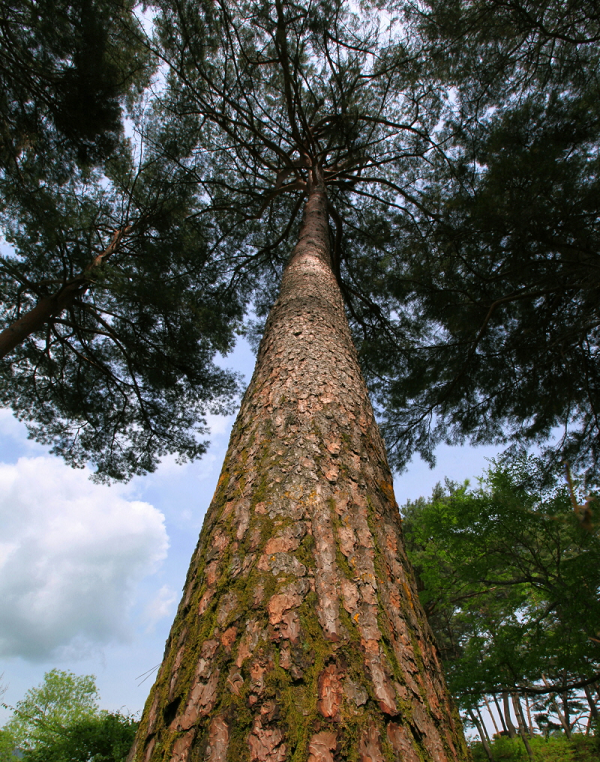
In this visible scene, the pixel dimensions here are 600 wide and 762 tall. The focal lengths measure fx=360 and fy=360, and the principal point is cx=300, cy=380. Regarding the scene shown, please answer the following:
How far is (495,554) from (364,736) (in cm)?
591

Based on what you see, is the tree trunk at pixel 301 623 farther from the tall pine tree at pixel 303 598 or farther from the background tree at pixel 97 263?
the background tree at pixel 97 263

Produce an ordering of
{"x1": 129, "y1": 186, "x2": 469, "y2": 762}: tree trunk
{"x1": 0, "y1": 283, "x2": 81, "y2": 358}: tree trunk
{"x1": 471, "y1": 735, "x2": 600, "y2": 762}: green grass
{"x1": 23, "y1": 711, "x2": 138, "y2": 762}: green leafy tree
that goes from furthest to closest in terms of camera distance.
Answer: {"x1": 471, "y1": 735, "x2": 600, "y2": 762}: green grass < {"x1": 23, "y1": 711, "x2": 138, "y2": 762}: green leafy tree < {"x1": 0, "y1": 283, "x2": 81, "y2": 358}: tree trunk < {"x1": 129, "y1": 186, "x2": 469, "y2": 762}: tree trunk

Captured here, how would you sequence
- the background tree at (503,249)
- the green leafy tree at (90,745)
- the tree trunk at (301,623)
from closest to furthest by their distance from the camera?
1. the tree trunk at (301,623)
2. the background tree at (503,249)
3. the green leafy tree at (90,745)

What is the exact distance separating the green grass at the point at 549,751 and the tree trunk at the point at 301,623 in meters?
10.6

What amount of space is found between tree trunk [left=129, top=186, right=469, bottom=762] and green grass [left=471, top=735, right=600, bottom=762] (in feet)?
34.7

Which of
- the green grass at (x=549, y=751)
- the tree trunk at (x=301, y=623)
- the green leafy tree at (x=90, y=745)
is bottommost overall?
the green grass at (x=549, y=751)

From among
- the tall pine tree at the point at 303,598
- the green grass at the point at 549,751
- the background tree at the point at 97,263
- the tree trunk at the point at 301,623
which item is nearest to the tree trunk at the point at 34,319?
the background tree at the point at 97,263

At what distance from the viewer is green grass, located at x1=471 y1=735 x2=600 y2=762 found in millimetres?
8672

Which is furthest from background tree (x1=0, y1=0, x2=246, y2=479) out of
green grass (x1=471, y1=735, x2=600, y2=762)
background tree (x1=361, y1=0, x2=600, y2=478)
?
green grass (x1=471, y1=735, x2=600, y2=762)

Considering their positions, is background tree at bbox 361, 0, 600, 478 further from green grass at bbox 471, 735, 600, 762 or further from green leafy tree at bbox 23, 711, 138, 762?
green grass at bbox 471, 735, 600, 762

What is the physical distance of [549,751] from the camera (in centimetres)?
1080

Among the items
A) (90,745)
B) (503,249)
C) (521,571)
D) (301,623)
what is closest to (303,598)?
(301,623)

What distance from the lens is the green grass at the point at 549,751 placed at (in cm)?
867

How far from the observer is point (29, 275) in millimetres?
5742
